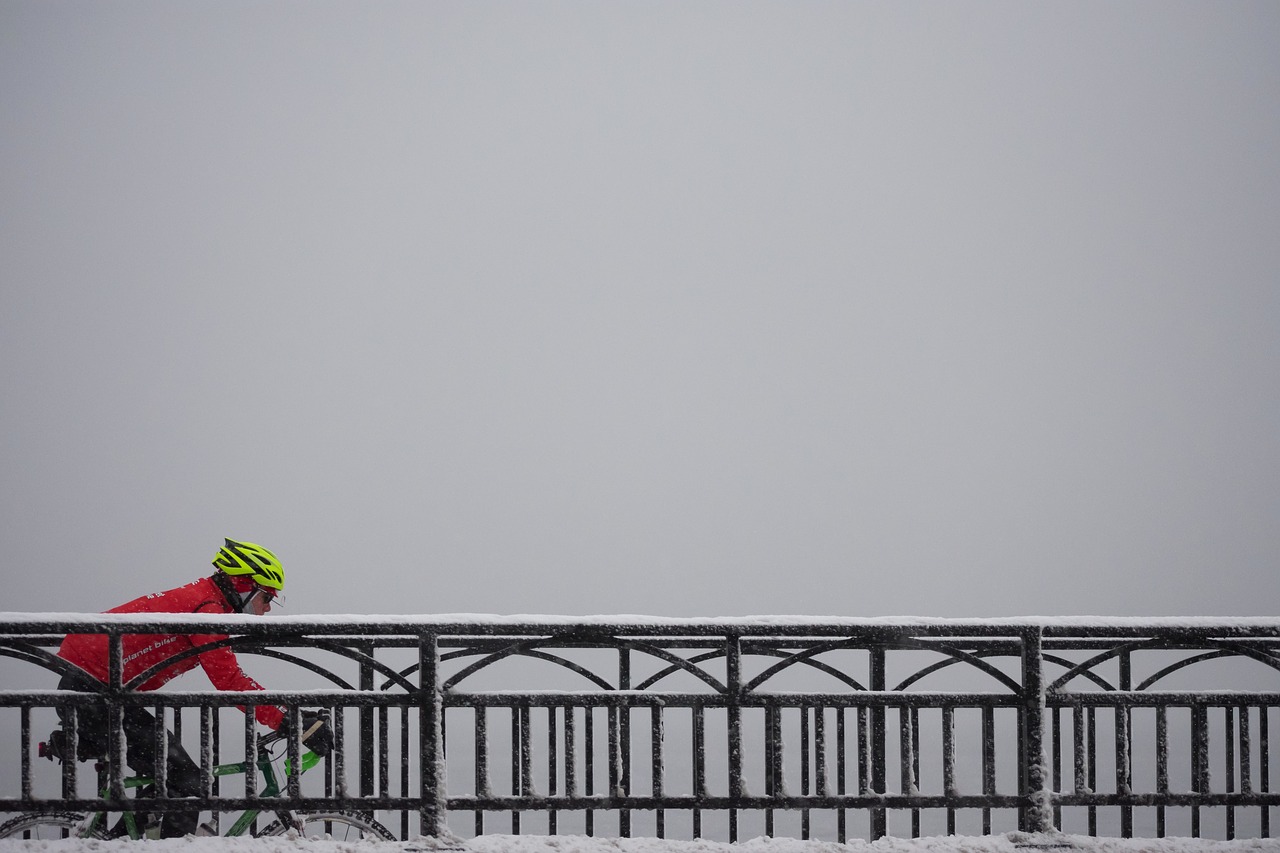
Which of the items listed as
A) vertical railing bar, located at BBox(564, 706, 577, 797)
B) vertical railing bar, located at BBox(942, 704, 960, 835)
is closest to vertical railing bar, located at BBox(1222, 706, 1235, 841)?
vertical railing bar, located at BBox(942, 704, 960, 835)

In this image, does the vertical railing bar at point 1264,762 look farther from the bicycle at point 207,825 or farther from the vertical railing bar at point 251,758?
the vertical railing bar at point 251,758

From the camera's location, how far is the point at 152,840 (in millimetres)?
5820

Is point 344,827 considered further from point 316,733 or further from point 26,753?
point 26,753

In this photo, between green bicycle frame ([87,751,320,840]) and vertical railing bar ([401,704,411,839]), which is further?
vertical railing bar ([401,704,411,839])

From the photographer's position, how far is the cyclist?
244 inches

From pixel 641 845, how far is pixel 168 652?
10.3ft

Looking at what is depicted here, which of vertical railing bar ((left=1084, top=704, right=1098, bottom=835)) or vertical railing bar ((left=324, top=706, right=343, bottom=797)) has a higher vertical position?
vertical railing bar ((left=324, top=706, right=343, bottom=797))

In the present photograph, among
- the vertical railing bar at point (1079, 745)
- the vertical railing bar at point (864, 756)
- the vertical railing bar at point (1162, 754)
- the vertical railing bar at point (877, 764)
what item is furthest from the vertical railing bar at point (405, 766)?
the vertical railing bar at point (1162, 754)

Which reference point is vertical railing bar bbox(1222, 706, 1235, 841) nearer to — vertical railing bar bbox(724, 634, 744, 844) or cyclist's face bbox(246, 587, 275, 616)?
vertical railing bar bbox(724, 634, 744, 844)

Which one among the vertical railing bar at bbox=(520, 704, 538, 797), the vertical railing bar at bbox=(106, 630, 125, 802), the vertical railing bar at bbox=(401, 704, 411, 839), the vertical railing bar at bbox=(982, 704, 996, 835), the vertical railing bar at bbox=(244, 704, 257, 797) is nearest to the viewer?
the vertical railing bar at bbox=(106, 630, 125, 802)

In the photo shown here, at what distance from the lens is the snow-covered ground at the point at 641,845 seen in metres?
5.69

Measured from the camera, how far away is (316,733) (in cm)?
638

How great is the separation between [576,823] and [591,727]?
1785 cm

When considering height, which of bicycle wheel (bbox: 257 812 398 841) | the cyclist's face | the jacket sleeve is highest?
the cyclist's face
